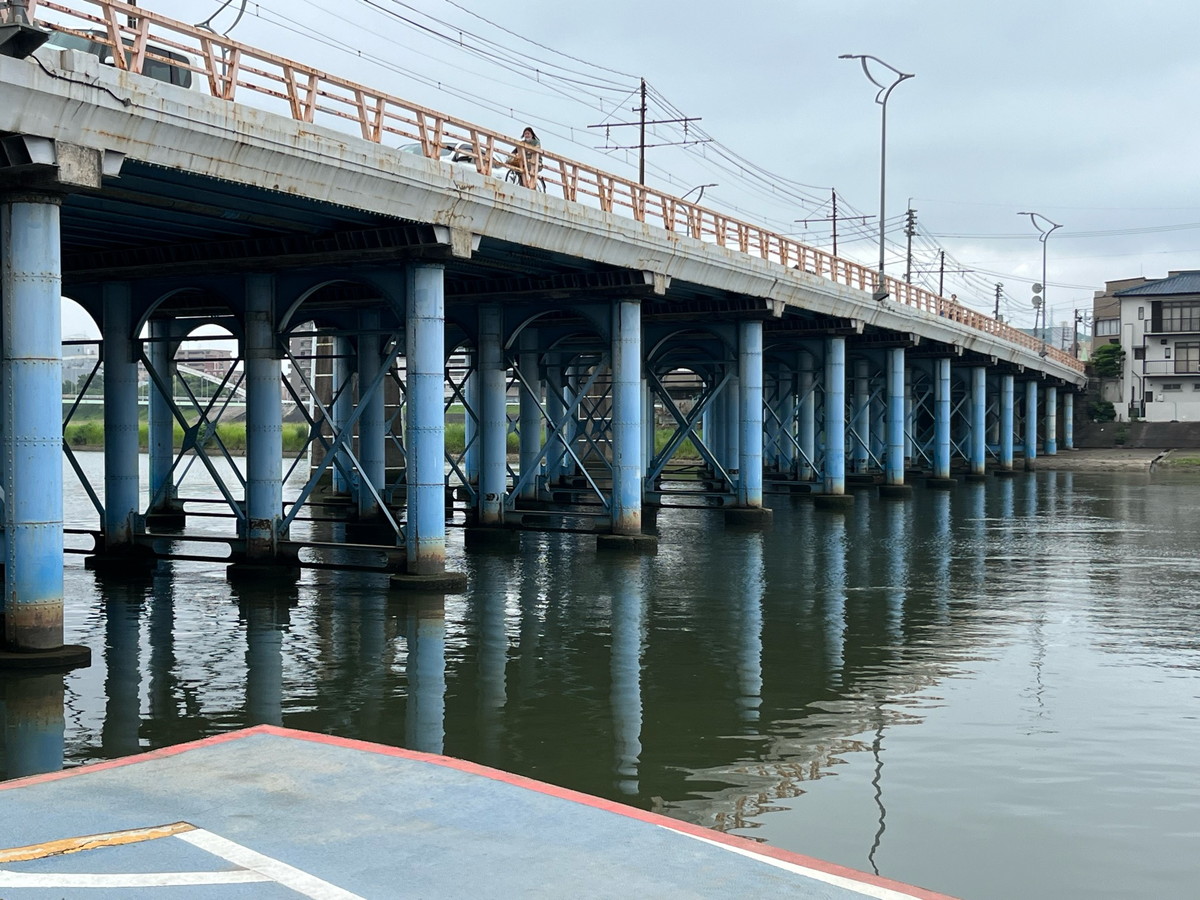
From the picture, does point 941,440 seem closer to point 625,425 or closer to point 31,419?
point 625,425

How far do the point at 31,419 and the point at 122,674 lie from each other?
308cm

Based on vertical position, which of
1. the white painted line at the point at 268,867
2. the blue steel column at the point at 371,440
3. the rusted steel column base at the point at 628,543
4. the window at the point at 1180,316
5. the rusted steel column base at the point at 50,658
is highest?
the window at the point at 1180,316

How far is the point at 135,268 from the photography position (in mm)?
23672

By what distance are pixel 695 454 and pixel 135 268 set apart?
6968 centimetres

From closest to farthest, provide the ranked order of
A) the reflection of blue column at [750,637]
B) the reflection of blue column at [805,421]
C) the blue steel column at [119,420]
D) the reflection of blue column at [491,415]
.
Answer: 1. the reflection of blue column at [750,637]
2. the blue steel column at [119,420]
3. the reflection of blue column at [491,415]
4. the reflection of blue column at [805,421]

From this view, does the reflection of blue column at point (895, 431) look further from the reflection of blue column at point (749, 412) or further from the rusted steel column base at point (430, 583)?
the rusted steel column base at point (430, 583)

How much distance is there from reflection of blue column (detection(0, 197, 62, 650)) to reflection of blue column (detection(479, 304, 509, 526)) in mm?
16367

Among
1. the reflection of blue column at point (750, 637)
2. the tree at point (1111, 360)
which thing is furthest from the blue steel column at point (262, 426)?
the tree at point (1111, 360)

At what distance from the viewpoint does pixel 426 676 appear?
14914 mm

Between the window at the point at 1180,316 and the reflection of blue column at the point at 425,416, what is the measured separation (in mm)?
97045

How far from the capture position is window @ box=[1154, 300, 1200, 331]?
10506 cm

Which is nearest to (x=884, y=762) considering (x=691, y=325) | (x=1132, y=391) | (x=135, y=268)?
(x=135, y=268)

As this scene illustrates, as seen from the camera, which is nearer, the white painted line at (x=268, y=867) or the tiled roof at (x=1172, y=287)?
the white painted line at (x=268, y=867)

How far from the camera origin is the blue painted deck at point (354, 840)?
6.77 meters
